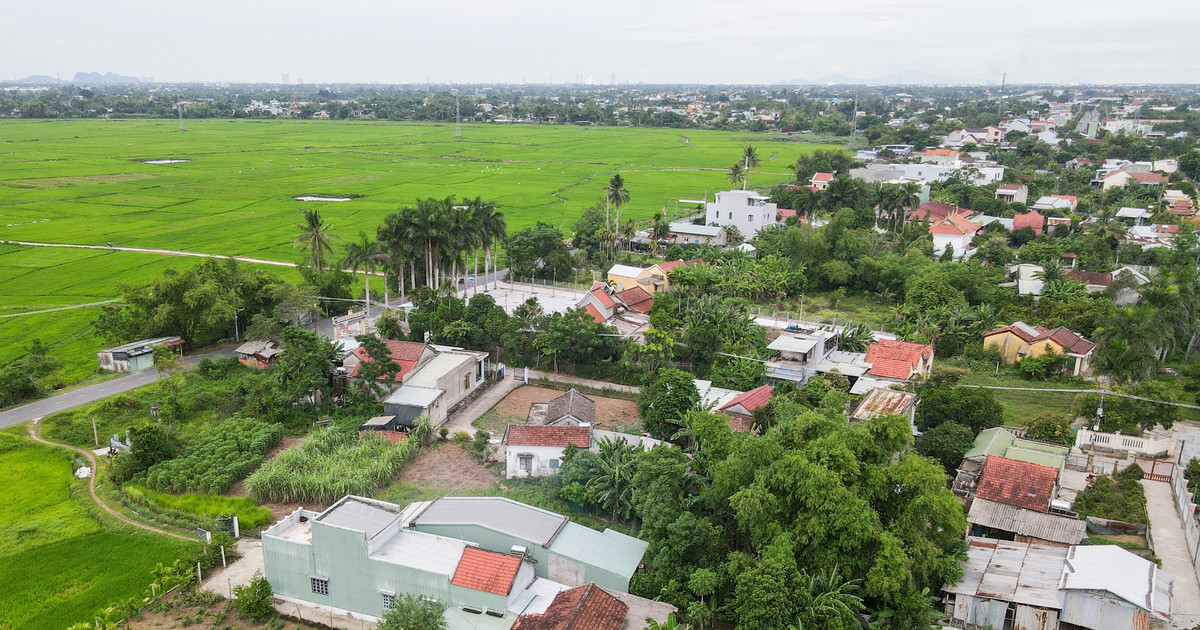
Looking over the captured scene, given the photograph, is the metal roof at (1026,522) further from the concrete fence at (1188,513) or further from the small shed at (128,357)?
the small shed at (128,357)

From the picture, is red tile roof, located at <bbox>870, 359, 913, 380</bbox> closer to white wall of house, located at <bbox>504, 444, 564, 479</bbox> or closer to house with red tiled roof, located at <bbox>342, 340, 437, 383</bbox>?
white wall of house, located at <bbox>504, 444, 564, 479</bbox>

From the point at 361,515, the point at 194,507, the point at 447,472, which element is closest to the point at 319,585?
the point at 361,515

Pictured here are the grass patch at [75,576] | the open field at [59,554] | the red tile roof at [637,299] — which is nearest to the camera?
the grass patch at [75,576]

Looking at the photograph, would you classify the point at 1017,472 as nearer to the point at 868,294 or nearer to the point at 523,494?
the point at 523,494

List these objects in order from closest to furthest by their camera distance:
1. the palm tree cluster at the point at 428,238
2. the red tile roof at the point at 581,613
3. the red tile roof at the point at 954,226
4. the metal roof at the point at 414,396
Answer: the red tile roof at the point at 581,613
the metal roof at the point at 414,396
the palm tree cluster at the point at 428,238
the red tile roof at the point at 954,226

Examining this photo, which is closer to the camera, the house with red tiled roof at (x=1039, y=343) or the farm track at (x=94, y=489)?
the farm track at (x=94, y=489)

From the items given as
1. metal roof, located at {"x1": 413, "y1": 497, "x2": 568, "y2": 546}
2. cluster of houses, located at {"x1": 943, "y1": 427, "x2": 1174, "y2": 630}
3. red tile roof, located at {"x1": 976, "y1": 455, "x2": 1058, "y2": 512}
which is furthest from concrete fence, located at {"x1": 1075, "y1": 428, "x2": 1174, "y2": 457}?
metal roof, located at {"x1": 413, "y1": 497, "x2": 568, "y2": 546}

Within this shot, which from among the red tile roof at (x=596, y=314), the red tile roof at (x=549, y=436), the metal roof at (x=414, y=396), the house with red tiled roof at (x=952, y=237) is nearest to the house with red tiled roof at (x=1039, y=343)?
the red tile roof at (x=596, y=314)

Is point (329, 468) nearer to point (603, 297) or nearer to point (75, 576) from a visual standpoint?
point (75, 576)
